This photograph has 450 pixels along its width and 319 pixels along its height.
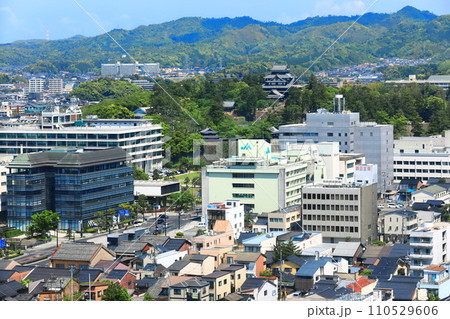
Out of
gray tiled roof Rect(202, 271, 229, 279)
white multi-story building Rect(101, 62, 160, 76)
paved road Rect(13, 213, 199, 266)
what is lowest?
paved road Rect(13, 213, 199, 266)

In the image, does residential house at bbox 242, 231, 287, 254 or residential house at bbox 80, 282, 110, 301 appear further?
residential house at bbox 242, 231, 287, 254

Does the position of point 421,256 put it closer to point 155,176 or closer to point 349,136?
point 349,136

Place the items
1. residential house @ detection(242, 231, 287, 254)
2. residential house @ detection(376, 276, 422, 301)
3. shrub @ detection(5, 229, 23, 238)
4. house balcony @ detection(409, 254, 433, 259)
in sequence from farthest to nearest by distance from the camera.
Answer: shrub @ detection(5, 229, 23, 238) < residential house @ detection(242, 231, 287, 254) < house balcony @ detection(409, 254, 433, 259) < residential house @ detection(376, 276, 422, 301)

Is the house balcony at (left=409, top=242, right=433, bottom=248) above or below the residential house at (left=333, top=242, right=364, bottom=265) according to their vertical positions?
above

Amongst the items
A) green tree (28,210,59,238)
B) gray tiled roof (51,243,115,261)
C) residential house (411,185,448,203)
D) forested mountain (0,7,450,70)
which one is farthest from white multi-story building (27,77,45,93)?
gray tiled roof (51,243,115,261)

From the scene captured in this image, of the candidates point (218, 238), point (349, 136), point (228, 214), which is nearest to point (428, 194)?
point (349, 136)

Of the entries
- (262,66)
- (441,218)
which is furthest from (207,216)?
(262,66)

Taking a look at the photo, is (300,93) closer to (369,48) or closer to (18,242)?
Answer: (18,242)

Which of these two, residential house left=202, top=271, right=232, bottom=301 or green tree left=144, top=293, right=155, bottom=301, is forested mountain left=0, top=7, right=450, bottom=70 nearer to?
residential house left=202, top=271, right=232, bottom=301
